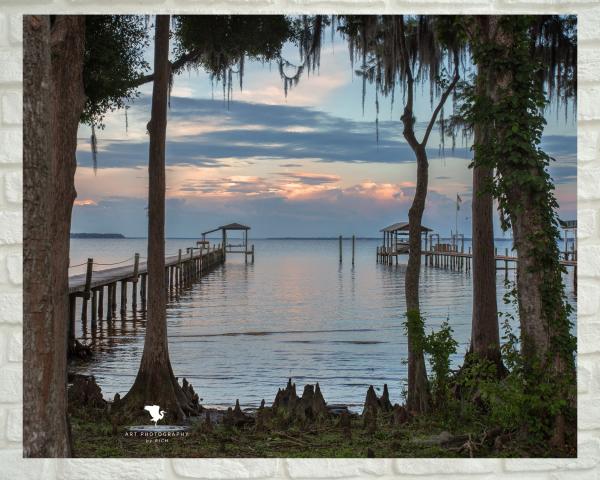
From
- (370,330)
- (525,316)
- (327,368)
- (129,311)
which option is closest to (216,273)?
(129,311)

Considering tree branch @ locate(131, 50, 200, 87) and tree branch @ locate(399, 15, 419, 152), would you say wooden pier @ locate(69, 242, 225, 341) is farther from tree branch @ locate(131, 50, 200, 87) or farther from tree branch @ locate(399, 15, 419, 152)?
tree branch @ locate(399, 15, 419, 152)

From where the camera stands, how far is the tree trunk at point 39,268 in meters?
4.29

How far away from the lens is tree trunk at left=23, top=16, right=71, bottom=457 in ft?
14.1

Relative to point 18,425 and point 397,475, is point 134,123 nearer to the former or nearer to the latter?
point 18,425

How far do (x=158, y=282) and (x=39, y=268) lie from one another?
3849 mm

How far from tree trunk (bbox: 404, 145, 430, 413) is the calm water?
4.62 feet

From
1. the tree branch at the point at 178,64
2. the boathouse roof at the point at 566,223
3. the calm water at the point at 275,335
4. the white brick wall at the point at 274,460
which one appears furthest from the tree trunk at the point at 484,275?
the white brick wall at the point at 274,460

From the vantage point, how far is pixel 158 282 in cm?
813

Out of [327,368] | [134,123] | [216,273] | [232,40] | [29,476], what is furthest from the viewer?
[216,273]

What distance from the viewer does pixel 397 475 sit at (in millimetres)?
4465

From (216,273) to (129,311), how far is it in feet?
62.9

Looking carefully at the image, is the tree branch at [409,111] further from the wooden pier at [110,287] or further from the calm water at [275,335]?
the wooden pier at [110,287]

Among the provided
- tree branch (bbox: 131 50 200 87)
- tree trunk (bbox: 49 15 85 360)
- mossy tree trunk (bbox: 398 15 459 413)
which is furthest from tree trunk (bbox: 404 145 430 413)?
tree trunk (bbox: 49 15 85 360)

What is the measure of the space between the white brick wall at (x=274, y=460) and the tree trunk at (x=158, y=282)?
7.68 ft
